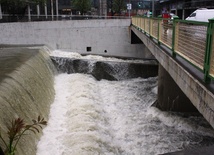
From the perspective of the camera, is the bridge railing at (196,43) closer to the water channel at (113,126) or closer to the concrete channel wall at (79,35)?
the water channel at (113,126)

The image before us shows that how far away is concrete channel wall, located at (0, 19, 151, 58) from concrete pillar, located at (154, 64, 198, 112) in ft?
38.0

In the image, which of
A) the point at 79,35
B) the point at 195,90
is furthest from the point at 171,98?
the point at 79,35

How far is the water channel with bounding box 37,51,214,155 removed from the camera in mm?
7388

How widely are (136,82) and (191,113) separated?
528 centimetres

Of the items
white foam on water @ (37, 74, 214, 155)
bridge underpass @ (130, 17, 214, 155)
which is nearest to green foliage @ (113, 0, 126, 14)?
white foam on water @ (37, 74, 214, 155)

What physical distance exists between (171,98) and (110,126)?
299cm

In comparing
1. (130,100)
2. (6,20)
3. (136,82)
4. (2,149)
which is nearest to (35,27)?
(6,20)

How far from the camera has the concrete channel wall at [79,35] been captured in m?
20.9

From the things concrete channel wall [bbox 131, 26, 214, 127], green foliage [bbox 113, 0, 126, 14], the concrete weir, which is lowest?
the concrete weir

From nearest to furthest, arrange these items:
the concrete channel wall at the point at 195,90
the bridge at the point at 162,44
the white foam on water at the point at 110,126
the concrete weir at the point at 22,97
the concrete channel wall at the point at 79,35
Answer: the concrete channel wall at the point at 195,90, the bridge at the point at 162,44, the concrete weir at the point at 22,97, the white foam on water at the point at 110,126, the concrete channel wall at the point at 79,35

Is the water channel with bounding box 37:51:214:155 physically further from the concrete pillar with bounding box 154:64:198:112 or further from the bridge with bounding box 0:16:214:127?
the bridge with bounding box 0:16:214:127

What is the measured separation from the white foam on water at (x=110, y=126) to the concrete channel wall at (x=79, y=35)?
363 inches

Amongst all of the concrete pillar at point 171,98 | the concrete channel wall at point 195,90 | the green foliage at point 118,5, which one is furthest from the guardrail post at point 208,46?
the green foliage at point 118,5

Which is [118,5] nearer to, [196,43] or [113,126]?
[113,126]
